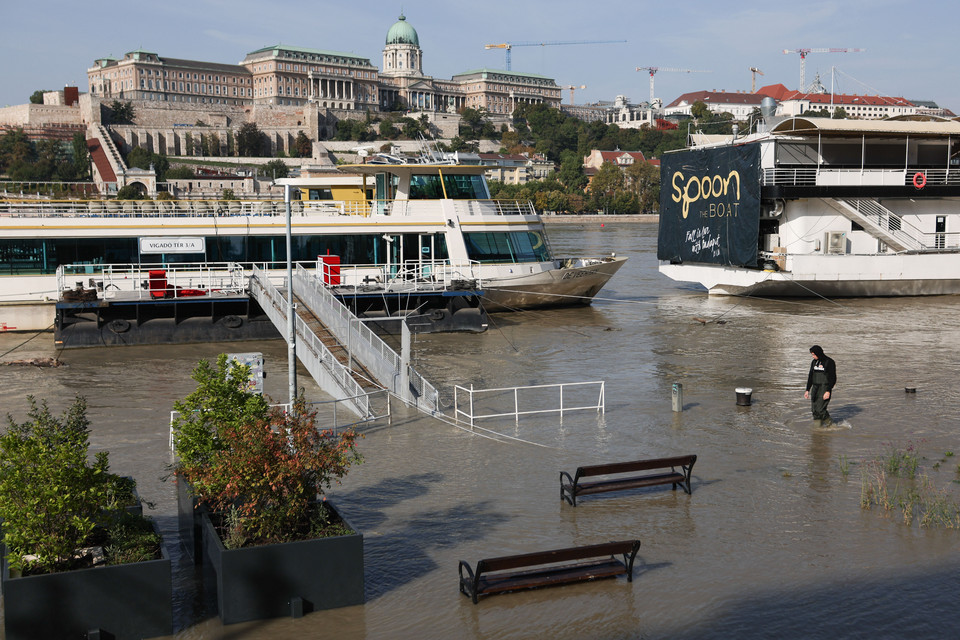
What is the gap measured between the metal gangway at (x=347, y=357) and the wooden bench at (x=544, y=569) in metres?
6.88

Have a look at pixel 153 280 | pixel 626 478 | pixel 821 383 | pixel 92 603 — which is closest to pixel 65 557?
pixel 92 603

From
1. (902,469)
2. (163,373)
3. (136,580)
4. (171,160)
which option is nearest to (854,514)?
(902,469)

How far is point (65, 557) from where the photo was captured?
8.76 meters

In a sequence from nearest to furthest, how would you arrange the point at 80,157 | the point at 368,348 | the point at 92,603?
the point at 92,603 → the point at 368,348 → the point at 80,157

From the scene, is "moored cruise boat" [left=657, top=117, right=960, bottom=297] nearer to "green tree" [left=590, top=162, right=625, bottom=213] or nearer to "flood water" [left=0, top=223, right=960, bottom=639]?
"flood water" [left=0, top=223, right=960, bottom=639]

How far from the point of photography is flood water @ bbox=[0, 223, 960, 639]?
31.6ft

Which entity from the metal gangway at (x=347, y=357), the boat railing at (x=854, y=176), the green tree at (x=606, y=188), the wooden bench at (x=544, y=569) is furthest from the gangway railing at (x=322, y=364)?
the green tree at (x=606, y=188)

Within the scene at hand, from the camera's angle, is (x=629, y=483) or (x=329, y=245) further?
(x=329, y=245)

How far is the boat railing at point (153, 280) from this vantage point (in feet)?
96.6

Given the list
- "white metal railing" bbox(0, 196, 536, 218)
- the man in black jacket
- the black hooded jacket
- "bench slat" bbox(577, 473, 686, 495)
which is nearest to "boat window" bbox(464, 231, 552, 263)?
"white metal railing" bbox(0, 196, 536, 218)

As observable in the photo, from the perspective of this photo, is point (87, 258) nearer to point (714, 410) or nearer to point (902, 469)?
point (714, 410)

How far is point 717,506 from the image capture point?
1279cm

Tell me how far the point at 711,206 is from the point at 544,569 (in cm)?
3586

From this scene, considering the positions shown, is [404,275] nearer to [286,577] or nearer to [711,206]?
[711,206]
